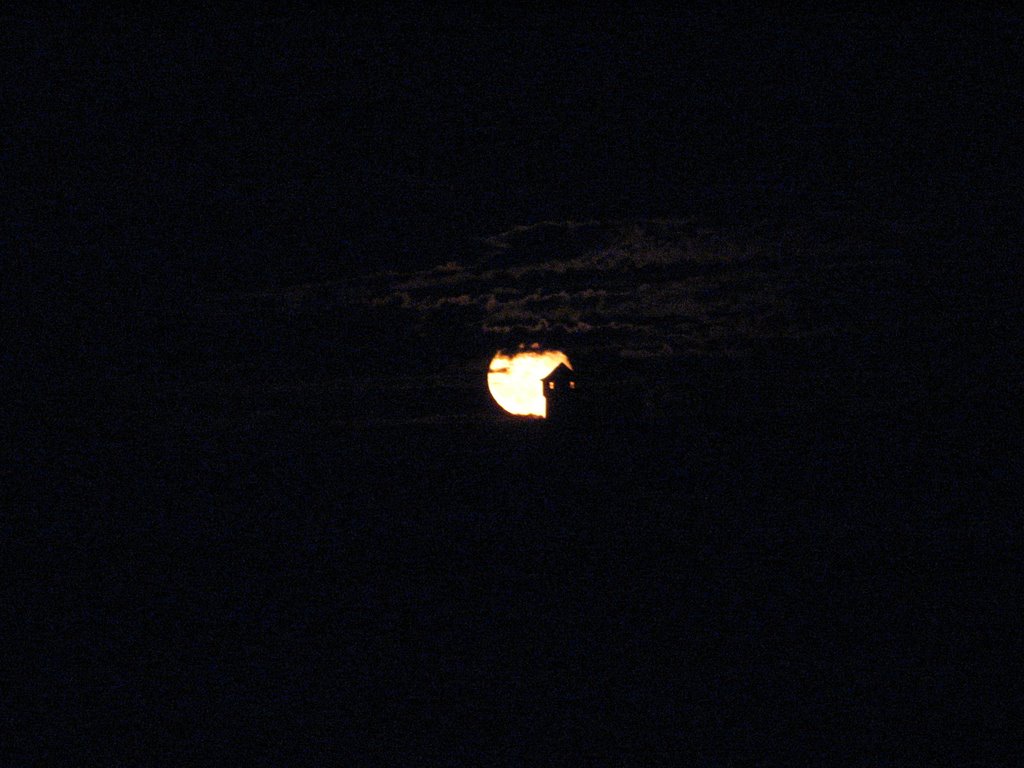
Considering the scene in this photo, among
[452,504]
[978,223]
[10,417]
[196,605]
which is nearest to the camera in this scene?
[978,223]

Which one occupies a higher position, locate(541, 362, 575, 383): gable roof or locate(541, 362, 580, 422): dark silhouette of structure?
locate(541, 362, 575, 383): gable roof

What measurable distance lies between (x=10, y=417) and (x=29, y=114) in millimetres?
1527

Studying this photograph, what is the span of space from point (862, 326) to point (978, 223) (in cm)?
54

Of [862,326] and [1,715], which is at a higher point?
[862,326]

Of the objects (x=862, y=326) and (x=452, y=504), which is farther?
(x=452, y=504)

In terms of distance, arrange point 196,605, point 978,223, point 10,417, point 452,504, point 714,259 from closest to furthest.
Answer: point 978,223
point 714,259
point 452,504
point 196,605
point 10,417

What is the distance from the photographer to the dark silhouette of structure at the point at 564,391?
200 centimetres

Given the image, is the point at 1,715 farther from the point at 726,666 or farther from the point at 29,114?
the point at 726,666

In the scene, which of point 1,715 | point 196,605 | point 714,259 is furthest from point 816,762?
point 1,715

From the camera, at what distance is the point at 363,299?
2227mm

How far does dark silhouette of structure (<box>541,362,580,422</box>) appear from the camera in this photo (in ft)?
6.55

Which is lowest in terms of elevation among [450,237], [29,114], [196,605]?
[196,605]

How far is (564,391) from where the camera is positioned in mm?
1997

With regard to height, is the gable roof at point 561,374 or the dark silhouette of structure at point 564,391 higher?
the gable roof at point 561,374
